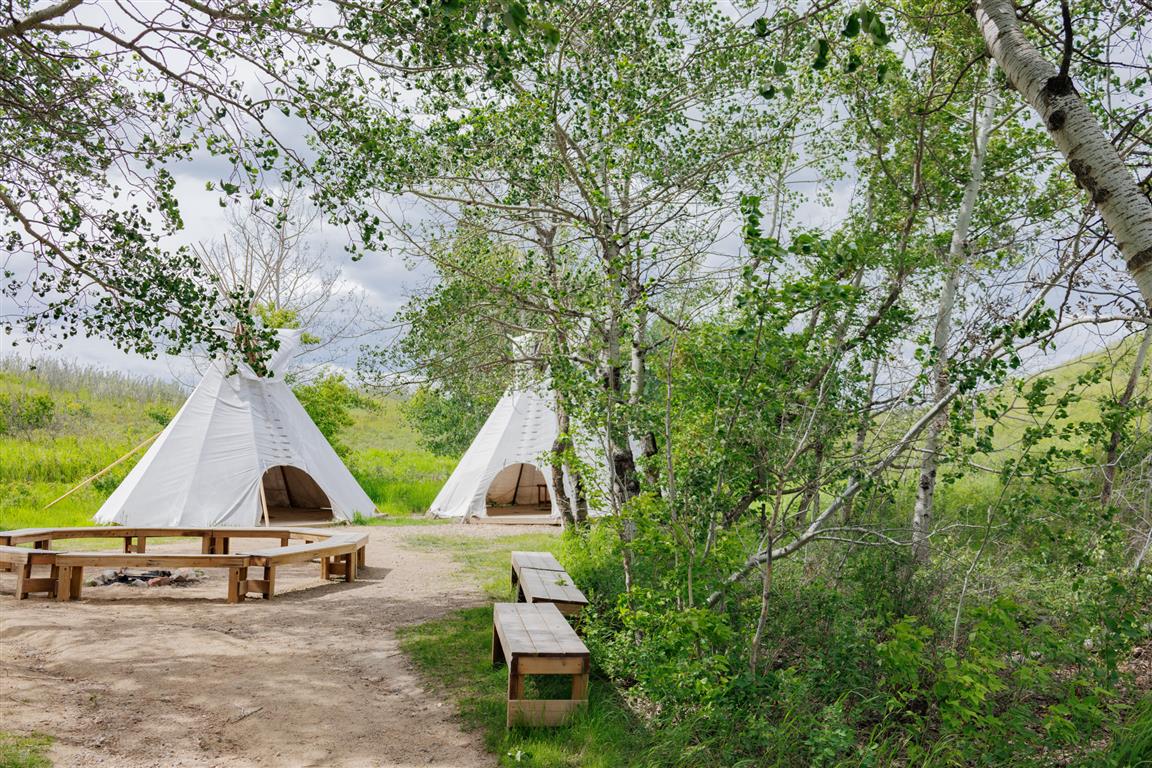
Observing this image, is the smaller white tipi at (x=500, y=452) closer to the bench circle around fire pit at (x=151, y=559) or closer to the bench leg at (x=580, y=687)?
the bench circle around fire pit at (x=151, y=559)

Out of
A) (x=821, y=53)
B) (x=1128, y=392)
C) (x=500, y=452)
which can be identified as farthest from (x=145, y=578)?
(x=1128, y=392)

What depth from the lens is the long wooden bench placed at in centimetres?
596

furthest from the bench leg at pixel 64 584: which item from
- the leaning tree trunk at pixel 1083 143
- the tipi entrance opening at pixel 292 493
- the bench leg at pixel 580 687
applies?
the tipi entrance opening at pixel 292 493

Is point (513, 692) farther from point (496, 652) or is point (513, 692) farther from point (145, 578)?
point (145, 578)

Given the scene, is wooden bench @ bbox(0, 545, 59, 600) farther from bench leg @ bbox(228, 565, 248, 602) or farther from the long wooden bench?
the long wooden bench

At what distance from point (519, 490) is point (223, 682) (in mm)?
14539

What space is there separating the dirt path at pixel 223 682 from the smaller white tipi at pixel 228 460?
450 centimetres

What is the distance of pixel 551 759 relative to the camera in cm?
423

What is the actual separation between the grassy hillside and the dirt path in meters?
7.28

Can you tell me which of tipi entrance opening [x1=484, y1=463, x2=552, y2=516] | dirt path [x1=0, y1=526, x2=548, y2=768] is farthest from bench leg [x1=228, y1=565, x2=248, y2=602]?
tipi entrance opening [x1=484, y1=463, x2=552, y2=516]

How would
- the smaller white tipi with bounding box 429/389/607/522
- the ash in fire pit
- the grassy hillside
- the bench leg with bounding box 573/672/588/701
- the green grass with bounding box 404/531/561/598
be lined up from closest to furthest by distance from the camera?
the bench leg with bounding box 573/672/588/701 < the ash in fire pit < the green grass with bounding box 404/531/561/598 < the grassy hillside < the smaller white tipi with bounding box 429/389/607/522

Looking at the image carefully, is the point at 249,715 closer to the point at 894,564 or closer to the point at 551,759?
the point at 551,759

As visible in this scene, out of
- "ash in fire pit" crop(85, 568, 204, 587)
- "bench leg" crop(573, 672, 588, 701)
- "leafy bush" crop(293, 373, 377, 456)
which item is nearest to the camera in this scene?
"bench leg" crop(573, 672, 588, 701)

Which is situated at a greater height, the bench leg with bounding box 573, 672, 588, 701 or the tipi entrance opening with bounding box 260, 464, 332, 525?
the tipi entrance opening with bounding box 260, 464, 332, 525
